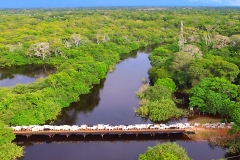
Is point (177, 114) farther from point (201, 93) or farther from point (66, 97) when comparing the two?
point (66, 97)

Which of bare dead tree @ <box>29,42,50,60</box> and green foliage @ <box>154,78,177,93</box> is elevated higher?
bare dead tree @ <box>29,42,50,60</box>

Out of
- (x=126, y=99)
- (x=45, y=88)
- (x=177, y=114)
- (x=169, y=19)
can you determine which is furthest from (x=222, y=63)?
(x=169, y=19)

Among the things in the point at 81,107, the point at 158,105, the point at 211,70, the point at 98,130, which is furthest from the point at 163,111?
the point at 81,107

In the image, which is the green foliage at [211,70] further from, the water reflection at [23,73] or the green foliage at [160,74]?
the water reflection at [23,73]

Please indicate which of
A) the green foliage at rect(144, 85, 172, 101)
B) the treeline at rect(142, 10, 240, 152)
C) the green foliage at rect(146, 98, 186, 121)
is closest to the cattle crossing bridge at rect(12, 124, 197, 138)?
the green foliage at rect(146, 98, 186, 121)

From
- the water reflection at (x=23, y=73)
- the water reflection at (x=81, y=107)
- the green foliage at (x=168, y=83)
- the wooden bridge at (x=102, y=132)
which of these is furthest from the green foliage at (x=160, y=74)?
the water reflection at (x=23, y=73)

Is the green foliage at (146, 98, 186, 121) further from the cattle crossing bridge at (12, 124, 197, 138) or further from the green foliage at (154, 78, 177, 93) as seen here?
the green foliage at (154, 78, 177, 93)

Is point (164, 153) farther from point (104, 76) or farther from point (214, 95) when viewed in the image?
point (104, 76)
